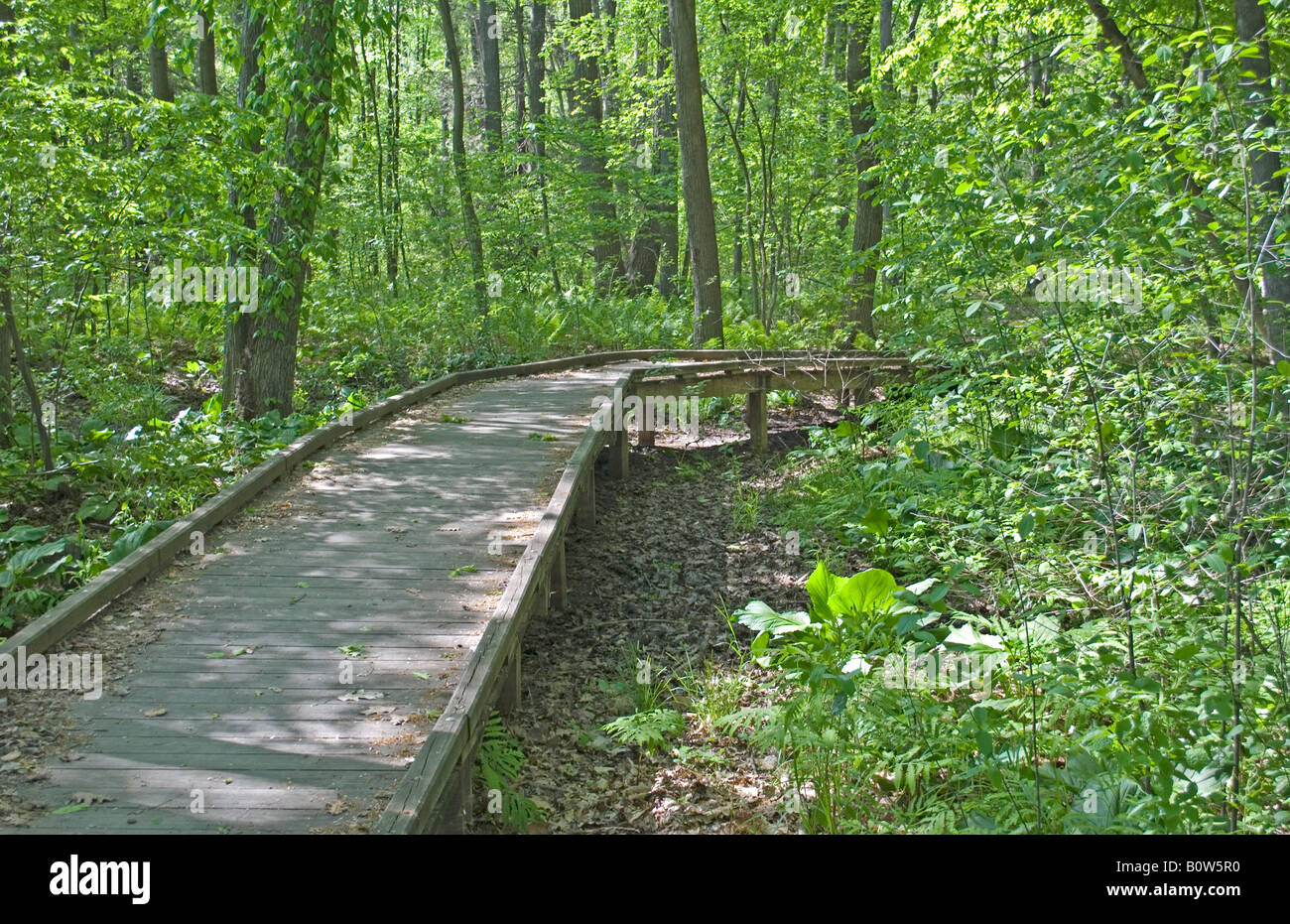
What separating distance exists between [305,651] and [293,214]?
663 centimetres

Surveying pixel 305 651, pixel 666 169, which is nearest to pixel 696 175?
pixel 666 169

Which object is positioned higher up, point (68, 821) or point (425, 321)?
point (425, 321)

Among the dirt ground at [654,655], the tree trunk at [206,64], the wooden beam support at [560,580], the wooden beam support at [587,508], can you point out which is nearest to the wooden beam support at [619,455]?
the dirt ground at [654,655]

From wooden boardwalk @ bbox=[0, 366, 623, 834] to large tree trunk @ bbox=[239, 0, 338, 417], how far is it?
2.38m

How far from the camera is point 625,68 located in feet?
74.8

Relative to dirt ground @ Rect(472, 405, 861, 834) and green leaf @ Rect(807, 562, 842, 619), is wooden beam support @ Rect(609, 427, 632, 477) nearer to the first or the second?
dirt ground @ Rect(472, 405, 861, 834)

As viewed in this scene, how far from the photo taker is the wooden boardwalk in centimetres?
391

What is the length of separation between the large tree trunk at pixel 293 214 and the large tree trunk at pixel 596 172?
7.88m

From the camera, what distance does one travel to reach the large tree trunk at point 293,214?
10.0 metres

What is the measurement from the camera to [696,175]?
15688 millimetres

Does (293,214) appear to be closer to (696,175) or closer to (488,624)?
(488,624)

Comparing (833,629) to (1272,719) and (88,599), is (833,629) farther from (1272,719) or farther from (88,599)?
(88,599)
